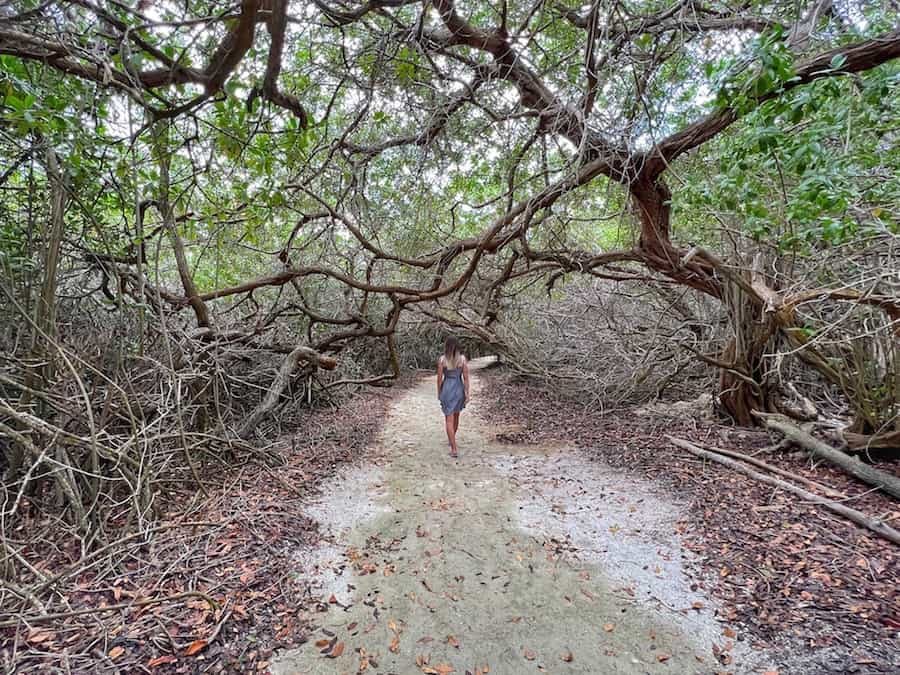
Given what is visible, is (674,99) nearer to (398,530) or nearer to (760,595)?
(760,595)

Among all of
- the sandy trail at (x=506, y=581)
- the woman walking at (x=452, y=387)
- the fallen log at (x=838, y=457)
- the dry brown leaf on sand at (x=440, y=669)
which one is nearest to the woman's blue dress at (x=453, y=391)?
the woman walking at (x=452, y=387)

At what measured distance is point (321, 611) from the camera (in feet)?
8.06

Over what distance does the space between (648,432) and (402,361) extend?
34.9 feet

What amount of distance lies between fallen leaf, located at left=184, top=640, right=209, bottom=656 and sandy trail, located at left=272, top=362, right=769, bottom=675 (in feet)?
1.26

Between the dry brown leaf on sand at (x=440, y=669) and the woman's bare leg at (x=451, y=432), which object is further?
the woman's bare leg at (x=451, y=432)

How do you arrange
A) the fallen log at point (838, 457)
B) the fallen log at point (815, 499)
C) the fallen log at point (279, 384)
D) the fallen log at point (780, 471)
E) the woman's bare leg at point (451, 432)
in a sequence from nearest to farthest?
the fallen log at point (815, 499) → the fallen log at point (838, 457) → the fallen log at point (780, 471) → the fallen log at point (279, 384) → the woman's bare leg at point (451, 432)

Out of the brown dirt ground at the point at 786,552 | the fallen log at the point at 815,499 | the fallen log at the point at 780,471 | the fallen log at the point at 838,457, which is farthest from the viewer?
the fallen log at the point at 780,471

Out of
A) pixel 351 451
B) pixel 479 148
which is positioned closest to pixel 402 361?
pixel 351 451

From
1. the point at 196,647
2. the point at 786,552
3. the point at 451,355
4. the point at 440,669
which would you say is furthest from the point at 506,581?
the point at 451,355

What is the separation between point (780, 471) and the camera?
3.78 meters

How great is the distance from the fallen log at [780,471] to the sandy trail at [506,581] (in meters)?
1.09

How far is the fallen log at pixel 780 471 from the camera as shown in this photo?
3.41 metres

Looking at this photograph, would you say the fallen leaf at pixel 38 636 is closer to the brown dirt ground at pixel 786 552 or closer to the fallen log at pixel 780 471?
the brown dirt ground at pixel 786 552

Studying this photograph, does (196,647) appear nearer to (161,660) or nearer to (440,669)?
(161,660)
